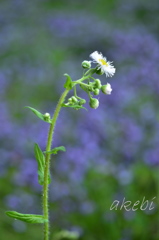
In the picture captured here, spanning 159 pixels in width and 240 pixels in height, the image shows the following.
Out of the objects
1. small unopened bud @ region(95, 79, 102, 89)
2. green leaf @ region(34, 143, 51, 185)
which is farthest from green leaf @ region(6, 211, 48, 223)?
small unopened bud @ region(95, 79, 102, 89)

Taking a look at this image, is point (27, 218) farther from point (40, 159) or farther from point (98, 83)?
point (98, 83)

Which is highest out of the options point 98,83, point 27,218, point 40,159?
point 98,83

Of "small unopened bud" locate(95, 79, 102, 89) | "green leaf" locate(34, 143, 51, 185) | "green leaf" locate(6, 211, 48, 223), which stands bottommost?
"green leaf" locate(6, 211, 48, 223)

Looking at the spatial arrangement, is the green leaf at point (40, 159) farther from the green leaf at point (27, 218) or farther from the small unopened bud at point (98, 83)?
the small unopened bud at point (98, 83)

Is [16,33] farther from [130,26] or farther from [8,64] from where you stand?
[130,26]

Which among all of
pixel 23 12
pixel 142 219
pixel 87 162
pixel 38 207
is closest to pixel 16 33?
pixel 23 12

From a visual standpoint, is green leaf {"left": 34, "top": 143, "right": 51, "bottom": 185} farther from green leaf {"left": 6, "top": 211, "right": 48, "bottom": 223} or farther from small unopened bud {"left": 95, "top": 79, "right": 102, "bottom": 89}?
small unopened bud {"left": 95, "top": 79, "right": 102, "bottom": 89}

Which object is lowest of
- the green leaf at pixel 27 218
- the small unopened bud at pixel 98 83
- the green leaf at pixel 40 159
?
the green leaf at pixel 27 218

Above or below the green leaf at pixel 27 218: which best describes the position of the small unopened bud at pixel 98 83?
above

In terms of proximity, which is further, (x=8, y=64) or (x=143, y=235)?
(x=8, y=64)

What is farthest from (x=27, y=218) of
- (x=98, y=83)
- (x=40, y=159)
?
(x=98, y=83)

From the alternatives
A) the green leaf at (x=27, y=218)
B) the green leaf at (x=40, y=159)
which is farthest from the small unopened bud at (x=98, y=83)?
the green leaf at (x=27, y=218)
